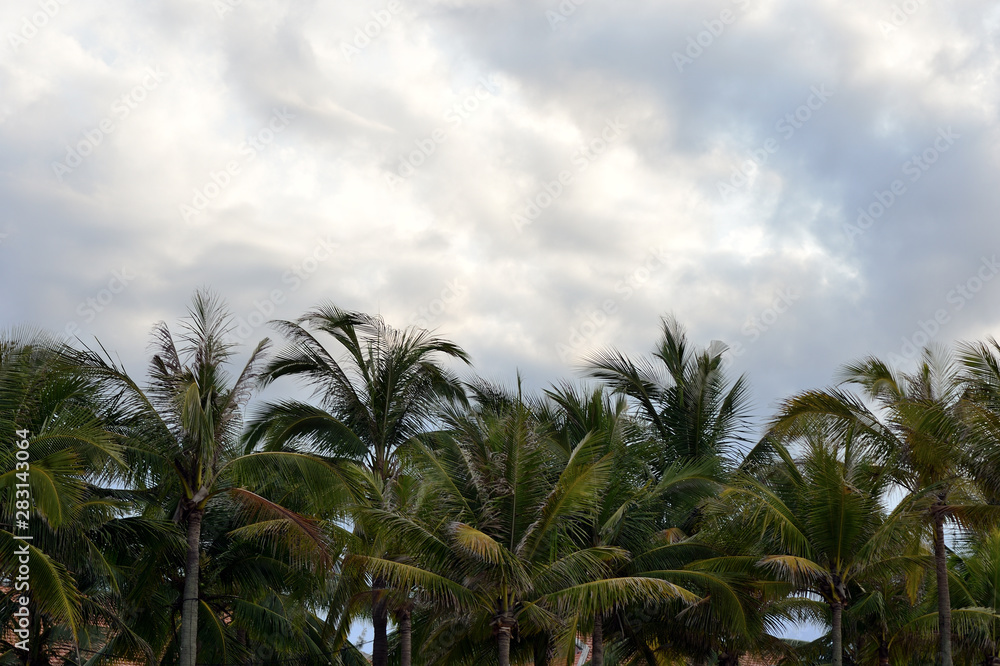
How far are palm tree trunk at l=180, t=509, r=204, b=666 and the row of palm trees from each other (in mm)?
50

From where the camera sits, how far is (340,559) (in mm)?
18422

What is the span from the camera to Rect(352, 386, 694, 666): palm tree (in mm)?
15602

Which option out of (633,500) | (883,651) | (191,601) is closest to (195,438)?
(191,601)

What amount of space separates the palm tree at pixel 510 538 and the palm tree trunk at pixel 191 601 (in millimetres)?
3033

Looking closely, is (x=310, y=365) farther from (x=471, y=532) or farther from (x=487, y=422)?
(x=471, y=532)

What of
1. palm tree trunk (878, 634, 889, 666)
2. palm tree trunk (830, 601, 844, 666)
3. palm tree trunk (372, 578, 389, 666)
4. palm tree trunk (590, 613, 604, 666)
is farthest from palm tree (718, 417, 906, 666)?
palm tree trunk (878, 634, 889, 666)

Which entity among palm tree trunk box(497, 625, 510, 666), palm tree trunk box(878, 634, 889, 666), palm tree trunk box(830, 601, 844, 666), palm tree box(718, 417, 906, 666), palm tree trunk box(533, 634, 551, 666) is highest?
palm tree box(718, 417, 906, 666)

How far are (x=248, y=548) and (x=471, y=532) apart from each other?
894 centimetres

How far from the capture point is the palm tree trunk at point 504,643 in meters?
15.7

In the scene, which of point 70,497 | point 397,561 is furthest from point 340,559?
point 70,497

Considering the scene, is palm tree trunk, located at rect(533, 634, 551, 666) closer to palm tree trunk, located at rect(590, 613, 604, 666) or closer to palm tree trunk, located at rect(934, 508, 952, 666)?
palm tree trunk, located at rect(590, 613, 604, 666)

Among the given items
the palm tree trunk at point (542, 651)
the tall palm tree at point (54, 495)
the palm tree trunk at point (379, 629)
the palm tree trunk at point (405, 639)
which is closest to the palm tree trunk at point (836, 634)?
the palm tree trunk at point (542, 651)

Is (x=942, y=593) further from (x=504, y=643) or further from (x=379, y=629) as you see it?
(x=379, y=629)

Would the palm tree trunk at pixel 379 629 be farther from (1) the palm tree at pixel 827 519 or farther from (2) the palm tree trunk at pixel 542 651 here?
(1) the palm tree at pixel 827 519
